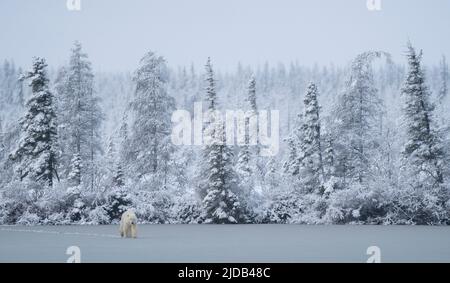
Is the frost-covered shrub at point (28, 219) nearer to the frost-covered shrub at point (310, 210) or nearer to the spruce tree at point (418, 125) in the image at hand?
the frost-covered shrub at point (310, 210)

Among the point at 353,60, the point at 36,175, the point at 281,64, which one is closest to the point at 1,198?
the point at 36,175

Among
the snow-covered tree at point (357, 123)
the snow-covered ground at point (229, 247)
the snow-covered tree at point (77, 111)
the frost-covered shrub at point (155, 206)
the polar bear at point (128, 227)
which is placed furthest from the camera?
the snow-covered tree at point (77, 111)

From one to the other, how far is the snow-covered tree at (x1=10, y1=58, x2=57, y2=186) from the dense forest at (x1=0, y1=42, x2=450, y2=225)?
8cm

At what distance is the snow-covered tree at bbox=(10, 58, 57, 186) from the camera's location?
44406 millimetres

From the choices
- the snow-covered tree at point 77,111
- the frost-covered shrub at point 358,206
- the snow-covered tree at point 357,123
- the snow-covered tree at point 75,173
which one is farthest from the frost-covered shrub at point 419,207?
the snow-covered tree at point 77,111

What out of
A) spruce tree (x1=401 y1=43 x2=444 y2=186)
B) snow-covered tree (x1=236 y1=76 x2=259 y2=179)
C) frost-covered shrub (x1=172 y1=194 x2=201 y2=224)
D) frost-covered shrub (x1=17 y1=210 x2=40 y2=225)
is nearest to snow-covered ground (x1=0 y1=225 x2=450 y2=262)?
frost-covered shrub (x1=17 y1=210 x2=40 y2=225)

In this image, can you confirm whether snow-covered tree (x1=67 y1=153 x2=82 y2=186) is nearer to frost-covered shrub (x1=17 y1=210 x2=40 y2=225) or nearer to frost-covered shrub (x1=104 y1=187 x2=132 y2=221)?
frost-covered shrub (x1=104 y1=187 x2=132 y2=221)

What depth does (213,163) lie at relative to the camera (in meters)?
41.8

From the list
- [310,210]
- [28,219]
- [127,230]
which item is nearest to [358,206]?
[310,210]

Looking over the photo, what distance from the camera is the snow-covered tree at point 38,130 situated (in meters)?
44.4

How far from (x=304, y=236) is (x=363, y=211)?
13.0 m

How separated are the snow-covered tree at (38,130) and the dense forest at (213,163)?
76 millimetres

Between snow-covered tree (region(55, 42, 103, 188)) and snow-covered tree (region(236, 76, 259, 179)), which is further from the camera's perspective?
snow-covered tree (region(236, 76, 259, 179))

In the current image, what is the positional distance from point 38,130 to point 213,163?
12.0 m
